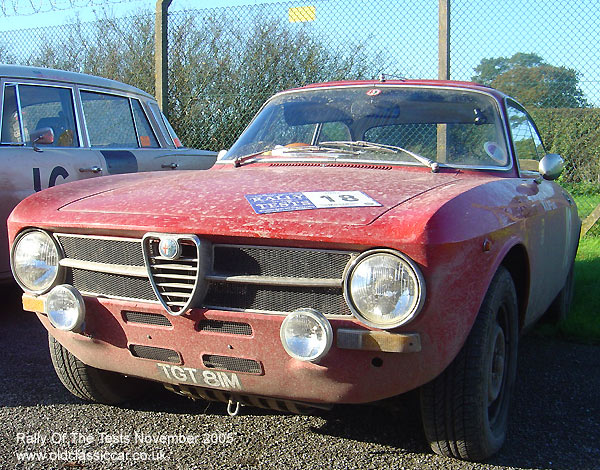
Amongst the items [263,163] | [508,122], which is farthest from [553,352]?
[263,163]

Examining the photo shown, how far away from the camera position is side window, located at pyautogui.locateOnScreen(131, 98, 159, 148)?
19.5ft

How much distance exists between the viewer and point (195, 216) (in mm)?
2275

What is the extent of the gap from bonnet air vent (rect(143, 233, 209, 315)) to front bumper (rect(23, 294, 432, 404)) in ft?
0.16

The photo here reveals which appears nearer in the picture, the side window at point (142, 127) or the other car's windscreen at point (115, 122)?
the other car's windscreen at point (115, 122)

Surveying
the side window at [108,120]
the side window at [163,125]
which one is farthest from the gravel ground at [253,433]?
the side window at [163,125]

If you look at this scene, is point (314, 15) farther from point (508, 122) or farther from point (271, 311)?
point (271, 311)

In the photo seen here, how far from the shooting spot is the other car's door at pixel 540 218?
9.91ft

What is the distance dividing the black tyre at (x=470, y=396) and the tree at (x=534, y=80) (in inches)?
182

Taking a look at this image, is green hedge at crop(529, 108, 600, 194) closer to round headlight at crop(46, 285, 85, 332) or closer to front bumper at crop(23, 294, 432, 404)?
front bumper at crop(23, 294, 432, 404)

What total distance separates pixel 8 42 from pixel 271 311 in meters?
8.89

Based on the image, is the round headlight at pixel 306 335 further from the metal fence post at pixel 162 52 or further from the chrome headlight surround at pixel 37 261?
the metal fence post at pixel 162 52

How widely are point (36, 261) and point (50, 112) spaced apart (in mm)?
2810

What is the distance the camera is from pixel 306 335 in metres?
2.12

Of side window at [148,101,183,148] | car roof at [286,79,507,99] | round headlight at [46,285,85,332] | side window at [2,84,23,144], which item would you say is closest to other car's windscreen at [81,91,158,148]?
side window at [148,101,183,148]
